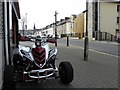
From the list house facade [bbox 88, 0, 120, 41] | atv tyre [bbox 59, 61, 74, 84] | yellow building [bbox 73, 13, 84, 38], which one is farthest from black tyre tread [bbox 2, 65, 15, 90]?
yellow building [bbox 73, 13, 84, 38]

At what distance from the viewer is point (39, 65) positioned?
24.3ft

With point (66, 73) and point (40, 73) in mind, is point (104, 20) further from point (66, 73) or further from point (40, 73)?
point (40, 73)

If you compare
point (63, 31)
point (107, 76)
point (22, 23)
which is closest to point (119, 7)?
point (22, 23)

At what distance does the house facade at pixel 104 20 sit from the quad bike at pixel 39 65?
6010 cm

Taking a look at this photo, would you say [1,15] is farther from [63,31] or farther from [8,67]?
[63,31]

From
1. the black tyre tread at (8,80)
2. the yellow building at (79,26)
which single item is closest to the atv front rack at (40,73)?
the black tyre tread at (8,80)

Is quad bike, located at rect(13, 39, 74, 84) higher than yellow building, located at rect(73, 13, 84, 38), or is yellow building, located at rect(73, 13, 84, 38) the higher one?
yellow building, located at rect(73, 13, 84, 38)

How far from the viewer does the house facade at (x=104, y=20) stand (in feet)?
225

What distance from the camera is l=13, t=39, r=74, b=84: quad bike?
24.1ft

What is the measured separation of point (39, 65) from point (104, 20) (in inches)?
2512

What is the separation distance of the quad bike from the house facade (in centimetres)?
6010

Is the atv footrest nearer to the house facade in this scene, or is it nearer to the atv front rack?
the atv front rack

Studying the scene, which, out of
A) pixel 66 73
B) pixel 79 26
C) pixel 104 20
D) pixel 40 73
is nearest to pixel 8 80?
pixel 40 73

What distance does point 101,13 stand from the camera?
70250 millimetres
